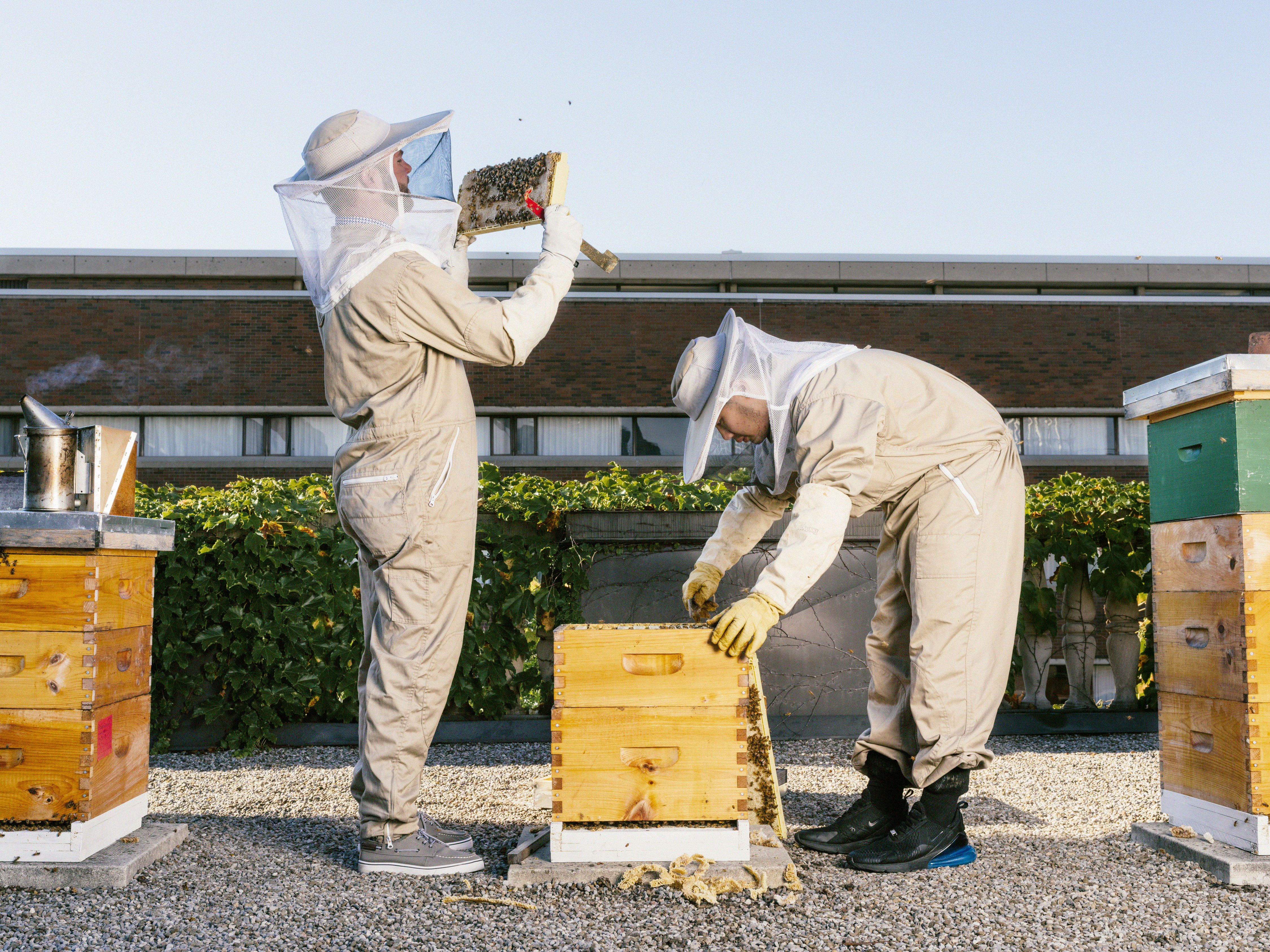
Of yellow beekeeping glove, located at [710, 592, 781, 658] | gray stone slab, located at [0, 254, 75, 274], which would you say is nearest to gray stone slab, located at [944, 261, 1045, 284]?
gray stone slab, located at [0, 254, 75, 274]

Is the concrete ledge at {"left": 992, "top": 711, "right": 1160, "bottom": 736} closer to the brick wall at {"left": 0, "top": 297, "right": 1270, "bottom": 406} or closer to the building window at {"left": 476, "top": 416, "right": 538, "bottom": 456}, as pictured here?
the brick wall at {"left": 0, "top": 297, "right": 1270, "bottom": 406}

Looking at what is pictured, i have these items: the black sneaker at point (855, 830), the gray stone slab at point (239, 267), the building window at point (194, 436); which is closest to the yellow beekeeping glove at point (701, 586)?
the black sneaker at point (855, 830)

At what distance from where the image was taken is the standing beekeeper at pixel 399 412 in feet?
8.25

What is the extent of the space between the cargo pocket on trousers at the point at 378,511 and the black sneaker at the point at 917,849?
1497 millimetres

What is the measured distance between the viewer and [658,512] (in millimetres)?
4512

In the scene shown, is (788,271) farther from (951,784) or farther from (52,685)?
(52,685)

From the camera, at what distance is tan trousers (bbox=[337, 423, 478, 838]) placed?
8.22 feet

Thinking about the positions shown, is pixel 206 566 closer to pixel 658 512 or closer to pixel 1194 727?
pixel 658 512

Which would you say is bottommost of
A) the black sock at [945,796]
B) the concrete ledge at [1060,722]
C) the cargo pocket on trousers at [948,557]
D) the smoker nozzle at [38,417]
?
the concrete ledge at [1060,722]

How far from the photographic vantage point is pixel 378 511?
250 cm

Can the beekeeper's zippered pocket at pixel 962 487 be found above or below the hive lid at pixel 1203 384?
below

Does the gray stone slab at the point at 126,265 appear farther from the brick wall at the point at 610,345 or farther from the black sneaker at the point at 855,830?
the black sneaker at the point at 855,830

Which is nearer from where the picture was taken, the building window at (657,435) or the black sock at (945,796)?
the black sock at (945,796)

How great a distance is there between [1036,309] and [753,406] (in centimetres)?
1716
